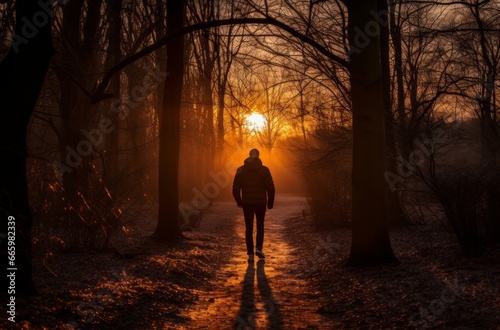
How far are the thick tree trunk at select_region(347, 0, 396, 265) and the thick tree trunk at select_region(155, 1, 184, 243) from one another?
17.5 ft

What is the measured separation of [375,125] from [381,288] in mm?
2780

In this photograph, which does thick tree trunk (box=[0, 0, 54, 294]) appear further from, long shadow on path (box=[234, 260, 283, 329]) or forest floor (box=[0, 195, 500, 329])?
long shadow on path (box=[234, 260, 283, 329])

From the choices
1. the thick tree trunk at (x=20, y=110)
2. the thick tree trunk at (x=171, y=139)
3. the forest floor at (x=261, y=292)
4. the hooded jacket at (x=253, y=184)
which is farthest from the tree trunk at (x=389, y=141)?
the thick tree trunk at (x=20, y=110)

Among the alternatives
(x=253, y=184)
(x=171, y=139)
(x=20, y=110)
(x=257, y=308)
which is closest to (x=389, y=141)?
(x=253, y=184)

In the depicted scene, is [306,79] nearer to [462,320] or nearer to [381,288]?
[381,288]

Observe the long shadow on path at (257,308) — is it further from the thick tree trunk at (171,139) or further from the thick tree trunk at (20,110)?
the thick tree trunk at (171,139)

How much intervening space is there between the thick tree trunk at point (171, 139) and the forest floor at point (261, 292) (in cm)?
178

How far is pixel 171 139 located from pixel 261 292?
6.20 m

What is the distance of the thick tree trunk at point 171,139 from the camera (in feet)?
41.3

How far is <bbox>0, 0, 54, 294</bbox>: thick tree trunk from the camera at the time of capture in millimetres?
5484

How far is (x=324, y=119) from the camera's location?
1647 cm

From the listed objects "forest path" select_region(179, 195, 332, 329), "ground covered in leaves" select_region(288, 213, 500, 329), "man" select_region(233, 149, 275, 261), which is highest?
"man" select_region(233, 149, 275, 261)

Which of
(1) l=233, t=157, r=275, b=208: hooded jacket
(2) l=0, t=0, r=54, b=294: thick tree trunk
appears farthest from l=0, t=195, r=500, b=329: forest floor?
(1) l=233, t=157, r=275, b=208: hooded jacket

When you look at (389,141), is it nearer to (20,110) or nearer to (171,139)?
(171,139)
